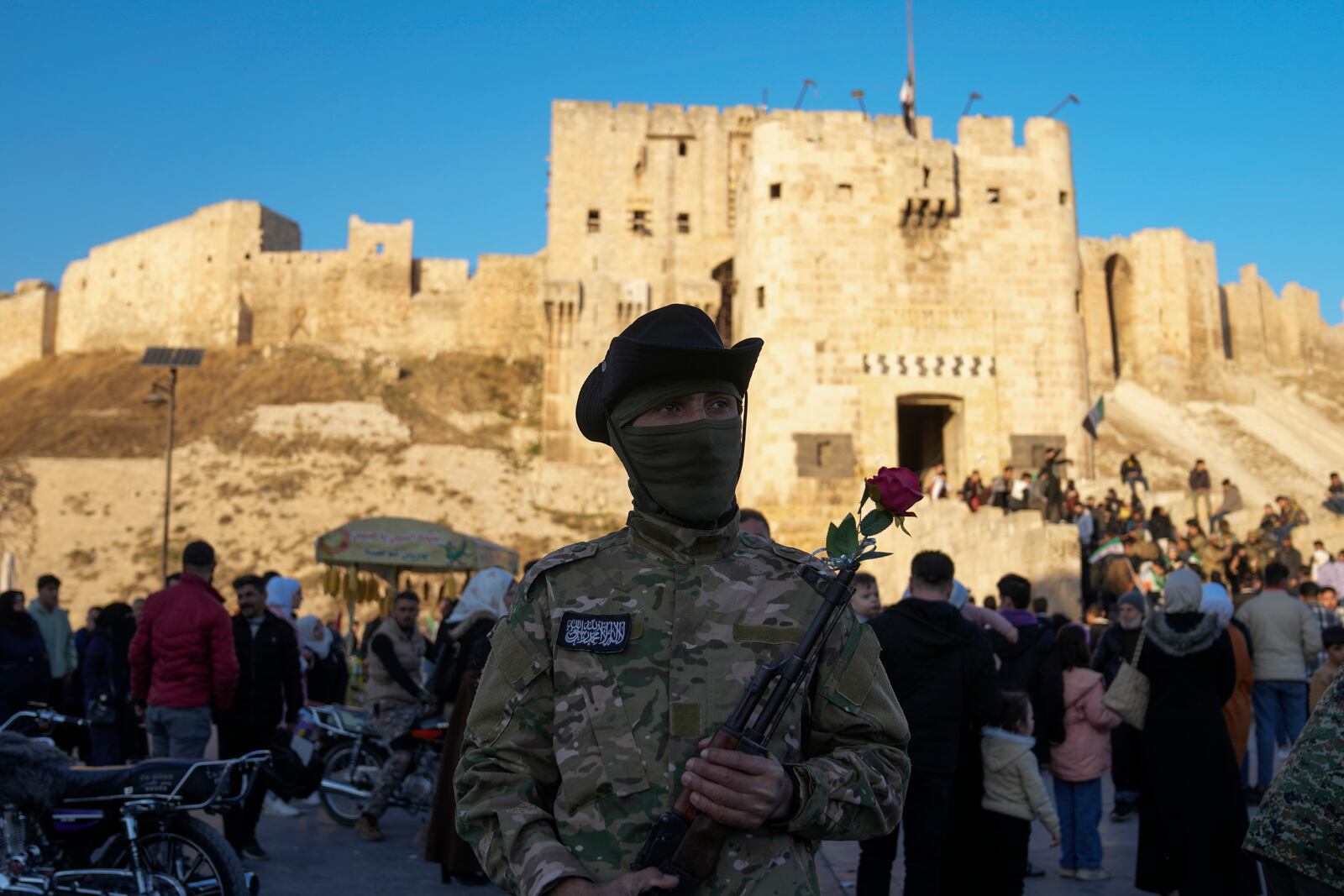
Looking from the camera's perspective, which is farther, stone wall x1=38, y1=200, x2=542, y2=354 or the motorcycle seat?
stone wall x1=38, y1=200, x2=542, y2=354

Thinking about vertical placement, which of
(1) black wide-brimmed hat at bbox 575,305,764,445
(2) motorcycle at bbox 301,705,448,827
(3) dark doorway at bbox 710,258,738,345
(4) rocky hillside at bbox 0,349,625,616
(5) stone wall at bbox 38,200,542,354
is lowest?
(2) motorcycle at bbox 301,705,448,827

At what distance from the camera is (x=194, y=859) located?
467 centimetres

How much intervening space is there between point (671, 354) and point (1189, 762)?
3.90 metres

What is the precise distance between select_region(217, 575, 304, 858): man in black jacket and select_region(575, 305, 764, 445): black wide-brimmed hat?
507 centimetres

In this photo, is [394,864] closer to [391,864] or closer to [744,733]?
[391,864]

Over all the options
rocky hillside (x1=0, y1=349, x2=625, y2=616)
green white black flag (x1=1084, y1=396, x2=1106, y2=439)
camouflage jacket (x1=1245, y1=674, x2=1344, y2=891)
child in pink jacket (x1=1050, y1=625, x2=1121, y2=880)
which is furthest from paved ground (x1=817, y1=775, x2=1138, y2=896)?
rocky hillside (x1=0, y1=349, x2=625, y2=616)

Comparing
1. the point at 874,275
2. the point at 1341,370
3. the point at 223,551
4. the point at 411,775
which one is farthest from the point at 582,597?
the point at 1341,370

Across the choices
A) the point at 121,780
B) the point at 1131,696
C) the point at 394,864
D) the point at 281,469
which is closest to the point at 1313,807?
the point at 1131,696

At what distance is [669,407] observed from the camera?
2.16 metres

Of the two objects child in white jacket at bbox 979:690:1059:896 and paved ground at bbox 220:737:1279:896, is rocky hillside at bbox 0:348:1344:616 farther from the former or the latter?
child in white jacket at bbox 979:690:1059:896

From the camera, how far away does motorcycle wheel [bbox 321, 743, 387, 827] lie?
796 centimetres

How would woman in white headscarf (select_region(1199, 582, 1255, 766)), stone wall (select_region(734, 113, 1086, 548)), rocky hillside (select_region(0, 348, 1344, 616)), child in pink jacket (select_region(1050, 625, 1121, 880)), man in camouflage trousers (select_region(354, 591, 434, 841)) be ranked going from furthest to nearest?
1. rocky hillside (select_region(0, 348, 1344, 616))
2. stone wall (select_region(734, 113, 1086, 548))
3. man in camouflage trousers (select_region(354, 591, 434, 841))
4. woman in white headscarf (select_region(1199, 582, 1255, 766))
5. child in pink jacket (select_region(1050, 625, 1121, 880))

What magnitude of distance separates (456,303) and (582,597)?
39.8m

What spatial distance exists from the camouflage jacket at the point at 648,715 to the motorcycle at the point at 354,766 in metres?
5.74
